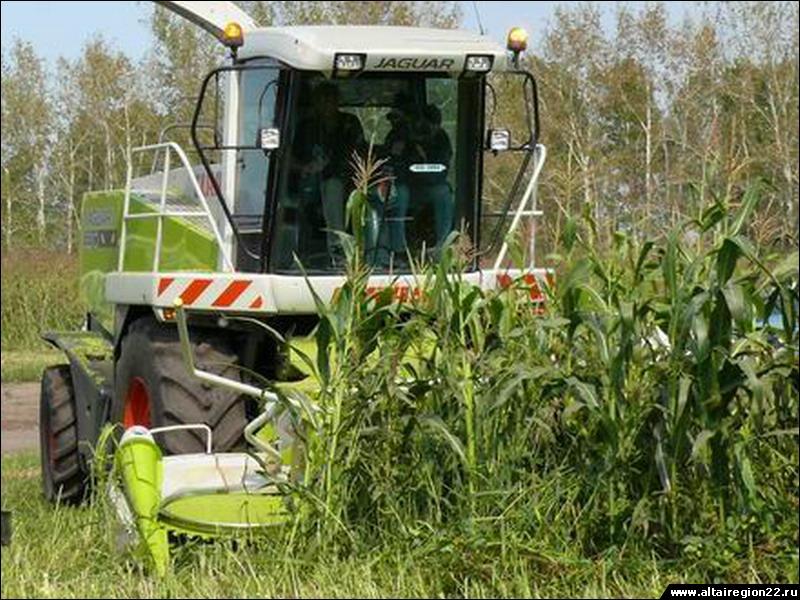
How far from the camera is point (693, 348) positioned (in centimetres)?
498

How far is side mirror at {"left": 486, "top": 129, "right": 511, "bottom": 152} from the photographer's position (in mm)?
7852

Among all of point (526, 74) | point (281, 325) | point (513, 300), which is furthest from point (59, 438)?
point (513, 300)

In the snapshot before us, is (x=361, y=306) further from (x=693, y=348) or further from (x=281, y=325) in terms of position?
(x=281, y=325)

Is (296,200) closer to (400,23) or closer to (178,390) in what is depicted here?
(178,390)

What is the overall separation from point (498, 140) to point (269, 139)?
1235mm

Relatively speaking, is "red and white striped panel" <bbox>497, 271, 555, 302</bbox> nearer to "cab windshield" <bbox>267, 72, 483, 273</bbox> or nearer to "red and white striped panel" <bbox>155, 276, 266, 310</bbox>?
"cab windshield" <bbox>267, 72, 483, 273</bbox>

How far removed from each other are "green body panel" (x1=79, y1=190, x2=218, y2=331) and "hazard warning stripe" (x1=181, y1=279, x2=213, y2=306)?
602 mm

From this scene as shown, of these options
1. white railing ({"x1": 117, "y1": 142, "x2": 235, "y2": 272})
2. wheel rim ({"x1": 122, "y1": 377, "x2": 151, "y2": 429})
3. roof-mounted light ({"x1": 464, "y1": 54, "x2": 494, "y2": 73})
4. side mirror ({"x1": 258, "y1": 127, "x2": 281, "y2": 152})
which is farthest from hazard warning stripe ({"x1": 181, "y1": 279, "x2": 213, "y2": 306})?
roof-mounted light ({"x1": 464, "y1": 54, "x2": 494, "y2": 73})

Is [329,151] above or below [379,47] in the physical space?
below

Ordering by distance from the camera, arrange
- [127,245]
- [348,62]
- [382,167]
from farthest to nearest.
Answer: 1. [127,245]
2. [382,167]
3. [348,62]

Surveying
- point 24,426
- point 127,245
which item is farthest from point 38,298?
point 24,426

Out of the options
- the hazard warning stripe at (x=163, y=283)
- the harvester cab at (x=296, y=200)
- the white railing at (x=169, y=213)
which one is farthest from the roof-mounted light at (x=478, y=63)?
the hazard warning stripe at (x=163, y=283)

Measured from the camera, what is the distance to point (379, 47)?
7355mm

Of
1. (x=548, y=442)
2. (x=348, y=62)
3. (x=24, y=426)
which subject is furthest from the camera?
(x=24, y=426)
